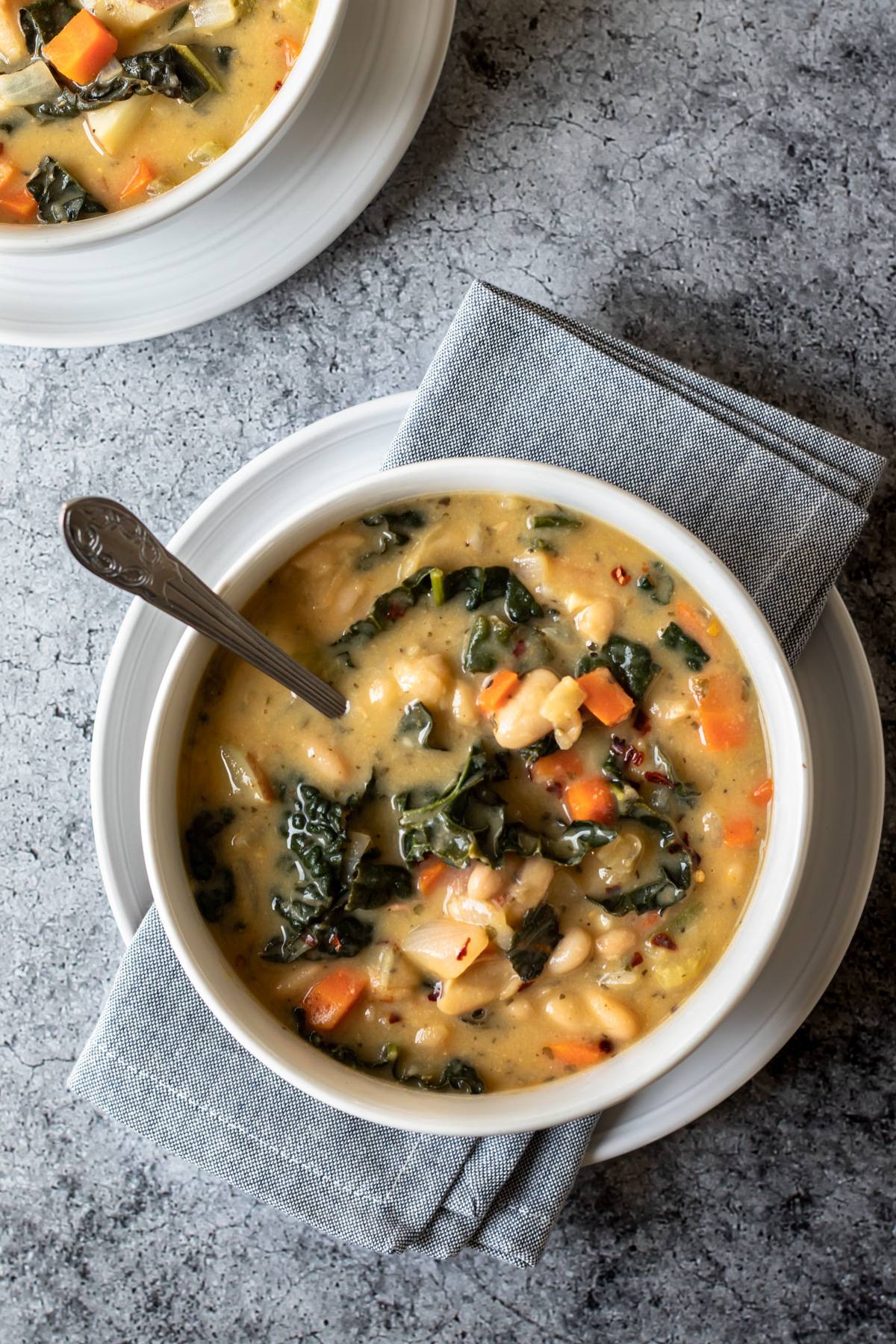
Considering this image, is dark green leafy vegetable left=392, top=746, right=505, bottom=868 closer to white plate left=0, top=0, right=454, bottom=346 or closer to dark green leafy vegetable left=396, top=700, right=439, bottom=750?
dark green leafy vegetable left=396, top=700, right=439, bottom=750

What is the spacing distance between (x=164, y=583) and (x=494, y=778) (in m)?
0.75

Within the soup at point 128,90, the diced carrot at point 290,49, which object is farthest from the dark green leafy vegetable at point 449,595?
the diced carrot at point 290,49

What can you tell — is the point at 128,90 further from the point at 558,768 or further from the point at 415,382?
the point at 558,768

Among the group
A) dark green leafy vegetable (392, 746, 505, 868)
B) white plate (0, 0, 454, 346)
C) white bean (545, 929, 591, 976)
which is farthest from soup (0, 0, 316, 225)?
white bean (545, 929, 591, 976)

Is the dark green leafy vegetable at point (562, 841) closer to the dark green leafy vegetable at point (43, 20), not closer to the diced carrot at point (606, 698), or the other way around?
the diced carrot at point (606, 698)

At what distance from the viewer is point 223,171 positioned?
2.56 m

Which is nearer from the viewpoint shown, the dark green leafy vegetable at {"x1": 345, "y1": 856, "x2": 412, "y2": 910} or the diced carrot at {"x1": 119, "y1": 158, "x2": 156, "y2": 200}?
the dark green leafy vegetable at {"x1": 345, "y1": 856, "x2": 412, "y2": 910}

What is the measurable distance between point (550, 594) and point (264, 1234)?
6.38ft

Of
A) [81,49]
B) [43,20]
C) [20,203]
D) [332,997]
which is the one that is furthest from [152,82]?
[332,997]

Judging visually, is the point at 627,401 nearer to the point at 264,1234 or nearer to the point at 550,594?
the point at 550,594

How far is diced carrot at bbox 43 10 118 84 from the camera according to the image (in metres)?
2.70

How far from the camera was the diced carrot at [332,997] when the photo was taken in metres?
2.49

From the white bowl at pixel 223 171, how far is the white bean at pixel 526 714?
1249mm

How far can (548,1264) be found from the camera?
317 centimetres
